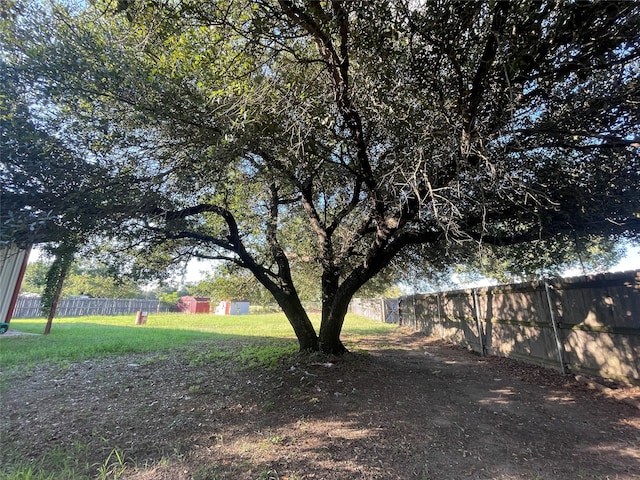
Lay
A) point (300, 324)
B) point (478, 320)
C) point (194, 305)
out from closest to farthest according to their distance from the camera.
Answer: point (300, 324) < point (478, 320) < point (194, 305)

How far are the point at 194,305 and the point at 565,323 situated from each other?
122 ft

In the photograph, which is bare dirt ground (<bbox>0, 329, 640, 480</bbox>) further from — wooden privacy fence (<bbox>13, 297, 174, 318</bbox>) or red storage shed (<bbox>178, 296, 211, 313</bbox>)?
red storage shed (<bbox>178, 296, 211, 313</bbox>)

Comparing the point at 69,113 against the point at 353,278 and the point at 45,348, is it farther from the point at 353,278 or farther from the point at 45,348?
the point at 45,348

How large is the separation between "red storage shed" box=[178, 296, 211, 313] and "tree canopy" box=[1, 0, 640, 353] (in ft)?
110

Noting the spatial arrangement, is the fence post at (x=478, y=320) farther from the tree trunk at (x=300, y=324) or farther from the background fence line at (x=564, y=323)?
the tree trunk at (x=300, y=324)

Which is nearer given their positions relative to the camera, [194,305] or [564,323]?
[564,323]

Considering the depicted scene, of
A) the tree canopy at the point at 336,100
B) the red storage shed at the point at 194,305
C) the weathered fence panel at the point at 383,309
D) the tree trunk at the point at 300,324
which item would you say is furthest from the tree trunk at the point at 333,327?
the red storage shed at the point at 194,305

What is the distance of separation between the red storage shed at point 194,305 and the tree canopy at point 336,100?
3363 cm

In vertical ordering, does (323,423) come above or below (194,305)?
below

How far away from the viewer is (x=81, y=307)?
23.7 metres

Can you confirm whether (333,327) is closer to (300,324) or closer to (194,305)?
(300,324)

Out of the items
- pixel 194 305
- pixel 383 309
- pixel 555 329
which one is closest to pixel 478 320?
pixel 555 329

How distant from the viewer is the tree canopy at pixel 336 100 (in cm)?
319

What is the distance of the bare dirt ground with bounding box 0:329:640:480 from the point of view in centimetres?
282
